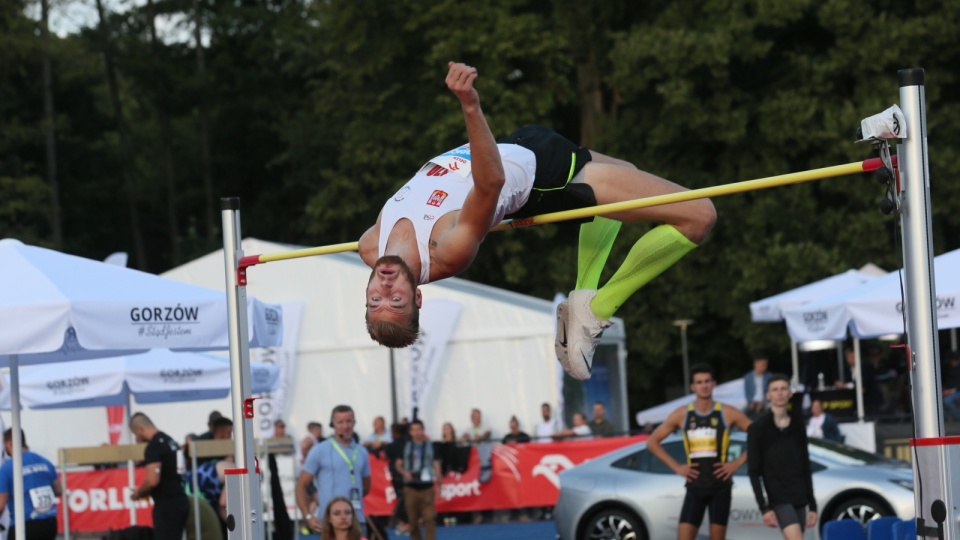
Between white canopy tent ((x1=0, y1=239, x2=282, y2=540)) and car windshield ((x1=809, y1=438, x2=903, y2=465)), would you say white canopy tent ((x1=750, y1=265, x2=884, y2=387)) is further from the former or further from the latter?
white canopy tent ((x1=0, y1=239, x2=282, y2=540))

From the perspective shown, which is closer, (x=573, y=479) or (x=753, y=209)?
(x=573, y=479)

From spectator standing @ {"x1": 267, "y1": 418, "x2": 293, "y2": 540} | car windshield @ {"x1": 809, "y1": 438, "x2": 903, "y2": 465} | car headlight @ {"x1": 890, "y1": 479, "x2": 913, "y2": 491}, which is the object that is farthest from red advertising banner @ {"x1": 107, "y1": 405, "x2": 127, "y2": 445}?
car headlight @ {"x1": 890, "y1": 479, "x2": 913, "y2": 491}

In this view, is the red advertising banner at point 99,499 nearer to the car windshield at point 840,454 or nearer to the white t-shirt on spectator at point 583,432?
the white t-shirt on spectator at point 583,432

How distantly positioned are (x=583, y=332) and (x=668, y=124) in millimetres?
22528

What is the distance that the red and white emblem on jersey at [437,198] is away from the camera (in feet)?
21.8

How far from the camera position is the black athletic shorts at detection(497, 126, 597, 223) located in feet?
22.6

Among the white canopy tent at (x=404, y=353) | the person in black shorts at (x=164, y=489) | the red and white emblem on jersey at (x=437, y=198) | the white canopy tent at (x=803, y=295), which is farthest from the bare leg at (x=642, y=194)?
the white canopy tent at (x=404, y=353)

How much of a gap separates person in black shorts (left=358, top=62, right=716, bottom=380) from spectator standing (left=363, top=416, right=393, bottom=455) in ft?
41.9

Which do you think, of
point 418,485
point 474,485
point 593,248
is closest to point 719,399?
point 474,485

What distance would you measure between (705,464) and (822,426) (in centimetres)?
500

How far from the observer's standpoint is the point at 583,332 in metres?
7.32

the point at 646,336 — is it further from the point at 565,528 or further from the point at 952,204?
the point at 565,528

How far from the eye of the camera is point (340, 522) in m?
11.2

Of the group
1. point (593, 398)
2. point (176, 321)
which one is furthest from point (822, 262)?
point (176, 321)
